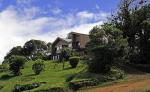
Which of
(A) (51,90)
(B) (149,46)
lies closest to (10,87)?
(A) (51,90)

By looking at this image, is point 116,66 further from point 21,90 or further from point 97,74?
point 21,90

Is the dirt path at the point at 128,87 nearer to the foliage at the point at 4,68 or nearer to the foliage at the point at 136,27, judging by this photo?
the foliage at the point at 136,27

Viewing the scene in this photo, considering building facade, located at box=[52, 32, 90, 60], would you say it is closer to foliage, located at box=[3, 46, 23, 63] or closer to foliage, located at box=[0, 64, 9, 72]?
foliage, located at box=[0, 64, 9, 72]

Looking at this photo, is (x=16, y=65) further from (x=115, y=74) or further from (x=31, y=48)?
(x=31, y=48)

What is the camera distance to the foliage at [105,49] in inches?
2296

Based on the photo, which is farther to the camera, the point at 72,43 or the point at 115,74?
the point at 72,43

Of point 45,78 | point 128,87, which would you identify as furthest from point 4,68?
point 128,87

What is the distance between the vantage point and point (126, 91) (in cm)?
3881

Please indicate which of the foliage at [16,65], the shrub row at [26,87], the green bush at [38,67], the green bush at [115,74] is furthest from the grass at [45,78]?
the green bush at [115,74]

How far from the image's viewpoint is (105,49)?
5856 cm

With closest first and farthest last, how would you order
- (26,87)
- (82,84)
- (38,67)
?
(82,84) < (26,87) < (38,67)

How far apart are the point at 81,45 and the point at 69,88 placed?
157ft

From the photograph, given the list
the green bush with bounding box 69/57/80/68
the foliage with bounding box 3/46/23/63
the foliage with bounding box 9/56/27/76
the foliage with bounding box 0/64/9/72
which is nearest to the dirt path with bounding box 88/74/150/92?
the green bush with bounding box 69/57/80/68

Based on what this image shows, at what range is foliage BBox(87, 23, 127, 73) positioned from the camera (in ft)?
191
